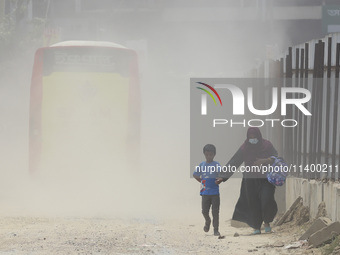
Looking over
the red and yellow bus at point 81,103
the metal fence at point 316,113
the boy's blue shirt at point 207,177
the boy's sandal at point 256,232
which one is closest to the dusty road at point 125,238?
the boy's sandal at point 256,232

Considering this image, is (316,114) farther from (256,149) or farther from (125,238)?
(125,238)

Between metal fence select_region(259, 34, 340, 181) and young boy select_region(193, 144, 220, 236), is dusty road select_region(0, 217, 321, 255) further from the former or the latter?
metal fence select_region(259, 34, 340, 181)

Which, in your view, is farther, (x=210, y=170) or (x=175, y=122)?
(x=175, y=122)

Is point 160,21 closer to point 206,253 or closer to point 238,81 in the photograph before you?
point 238,81

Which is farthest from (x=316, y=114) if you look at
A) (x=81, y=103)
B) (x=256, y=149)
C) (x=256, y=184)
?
(x=81, y=103)

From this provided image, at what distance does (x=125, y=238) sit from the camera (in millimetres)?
10633

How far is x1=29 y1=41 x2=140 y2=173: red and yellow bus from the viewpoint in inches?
692

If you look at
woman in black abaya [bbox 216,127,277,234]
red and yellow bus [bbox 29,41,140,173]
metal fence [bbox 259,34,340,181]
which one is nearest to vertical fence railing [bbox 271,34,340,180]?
metal fence [bbox 259,34,340,181]

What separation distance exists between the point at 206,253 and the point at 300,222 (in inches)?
87.9

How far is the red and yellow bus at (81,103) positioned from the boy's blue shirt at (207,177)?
651cm

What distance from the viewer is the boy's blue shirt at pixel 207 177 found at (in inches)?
437

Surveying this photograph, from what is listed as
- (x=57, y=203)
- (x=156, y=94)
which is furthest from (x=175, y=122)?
(x=57, y=203)

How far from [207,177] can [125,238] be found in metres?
1.28

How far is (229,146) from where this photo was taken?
18594mm
